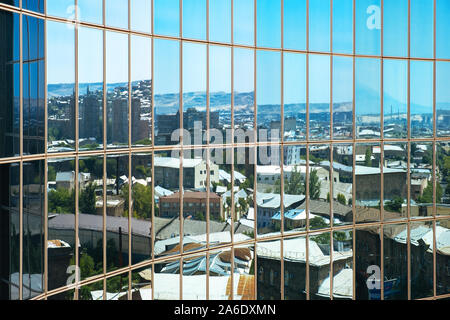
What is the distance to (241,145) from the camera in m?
15.4

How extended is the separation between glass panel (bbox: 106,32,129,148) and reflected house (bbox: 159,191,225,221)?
2.20 m

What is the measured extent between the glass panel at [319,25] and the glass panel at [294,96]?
788 millimetres

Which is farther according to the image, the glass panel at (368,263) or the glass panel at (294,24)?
the glass panel at (368,263)

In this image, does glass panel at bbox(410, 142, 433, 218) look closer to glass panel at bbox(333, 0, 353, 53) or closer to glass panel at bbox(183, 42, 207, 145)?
glass panel at bbox(333, 0, 353, 53)

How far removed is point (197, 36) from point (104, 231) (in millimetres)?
6147

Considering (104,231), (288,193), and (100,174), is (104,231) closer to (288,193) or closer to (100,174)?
(100,174)

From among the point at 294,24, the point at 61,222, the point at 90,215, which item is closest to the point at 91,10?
the point at 90,215

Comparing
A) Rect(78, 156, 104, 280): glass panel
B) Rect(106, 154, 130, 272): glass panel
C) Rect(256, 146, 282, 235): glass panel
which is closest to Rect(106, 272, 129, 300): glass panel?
Rect(106, 154, 130, 272): glass panel

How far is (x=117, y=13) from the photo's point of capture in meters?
12.4

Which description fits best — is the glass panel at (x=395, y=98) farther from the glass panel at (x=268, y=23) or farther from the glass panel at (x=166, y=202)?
the glass panel at (x=166, y=202)

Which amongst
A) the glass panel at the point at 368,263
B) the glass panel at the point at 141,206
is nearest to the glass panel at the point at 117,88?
the glass panel at the point at 141,206

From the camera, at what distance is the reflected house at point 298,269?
16141mm

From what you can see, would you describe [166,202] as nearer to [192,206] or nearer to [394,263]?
[192,206]
